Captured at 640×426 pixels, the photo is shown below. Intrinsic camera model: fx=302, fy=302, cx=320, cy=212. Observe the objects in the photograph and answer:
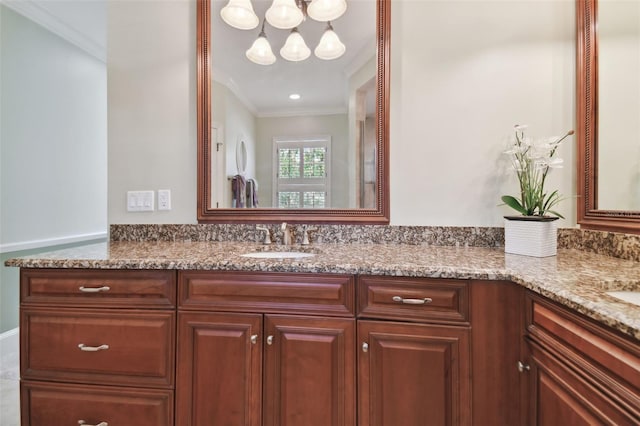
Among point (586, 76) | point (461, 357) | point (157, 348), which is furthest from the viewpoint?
point (586, 76)

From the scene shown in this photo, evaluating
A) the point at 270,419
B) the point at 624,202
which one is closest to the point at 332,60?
the point at 624,202

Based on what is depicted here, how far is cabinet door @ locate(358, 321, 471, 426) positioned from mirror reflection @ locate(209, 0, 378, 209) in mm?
765

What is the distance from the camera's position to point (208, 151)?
176 centimetres

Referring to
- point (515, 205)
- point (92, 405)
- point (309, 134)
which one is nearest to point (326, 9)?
point (309, 134)

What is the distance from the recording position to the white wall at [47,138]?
2461mm

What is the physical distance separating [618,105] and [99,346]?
2344mm

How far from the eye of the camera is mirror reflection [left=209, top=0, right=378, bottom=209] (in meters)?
1.66

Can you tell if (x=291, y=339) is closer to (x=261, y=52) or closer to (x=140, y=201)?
(x=140, y=201)

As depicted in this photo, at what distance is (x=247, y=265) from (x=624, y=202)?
1542mm

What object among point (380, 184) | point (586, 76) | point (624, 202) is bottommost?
point (624, 202)

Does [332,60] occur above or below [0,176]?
above

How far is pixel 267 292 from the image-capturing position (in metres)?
1.14

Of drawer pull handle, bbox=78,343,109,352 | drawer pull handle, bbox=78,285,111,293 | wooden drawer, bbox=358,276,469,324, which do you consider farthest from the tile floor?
wooden drawer, bbox=358,276,469,324

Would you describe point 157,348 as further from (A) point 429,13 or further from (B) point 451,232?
(A) point 429,13
